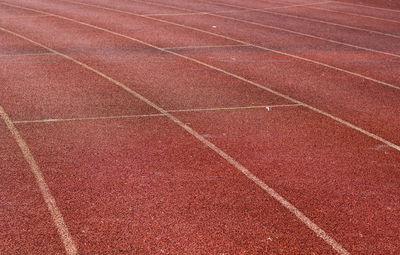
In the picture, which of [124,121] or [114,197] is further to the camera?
[124,121]

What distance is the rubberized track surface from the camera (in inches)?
220

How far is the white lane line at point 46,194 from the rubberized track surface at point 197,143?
21 mm

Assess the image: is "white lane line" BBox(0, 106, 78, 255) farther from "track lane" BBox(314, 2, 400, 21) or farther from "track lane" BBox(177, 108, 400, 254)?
"track lane" BBox(314, 2, 400, 21)

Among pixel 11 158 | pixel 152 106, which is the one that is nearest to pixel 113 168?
pixel 11 158

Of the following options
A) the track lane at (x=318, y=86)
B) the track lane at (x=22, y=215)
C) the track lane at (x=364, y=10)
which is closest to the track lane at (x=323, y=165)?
the track lane at (x=318, y=86)

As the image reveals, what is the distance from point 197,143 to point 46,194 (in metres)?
2.25

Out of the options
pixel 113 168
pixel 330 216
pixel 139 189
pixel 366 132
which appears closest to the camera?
A: pixel 330 216

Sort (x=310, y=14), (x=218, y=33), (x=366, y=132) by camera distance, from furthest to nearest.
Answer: (x=310, y=14) → (x=218, y=33) → (x=366, y=132)

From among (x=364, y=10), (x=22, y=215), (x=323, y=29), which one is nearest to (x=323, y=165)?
(x=22, y=215)

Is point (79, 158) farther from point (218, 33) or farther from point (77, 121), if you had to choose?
point (218, 33)

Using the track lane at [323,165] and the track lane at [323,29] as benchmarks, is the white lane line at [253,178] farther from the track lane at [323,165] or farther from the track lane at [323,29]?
the track lane at [323,29]

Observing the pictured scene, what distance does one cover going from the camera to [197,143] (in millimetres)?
7812

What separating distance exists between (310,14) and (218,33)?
5.47 m

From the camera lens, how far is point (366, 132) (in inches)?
329
